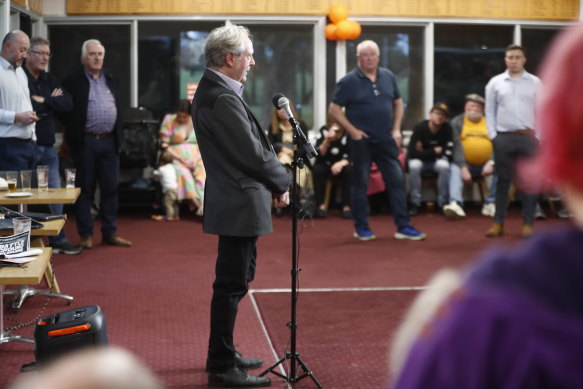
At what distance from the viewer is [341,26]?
9.05 m

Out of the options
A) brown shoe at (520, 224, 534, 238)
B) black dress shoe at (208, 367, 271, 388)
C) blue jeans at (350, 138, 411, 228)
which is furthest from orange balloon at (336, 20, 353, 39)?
black dress shoe at (208, 367, 271, 388)

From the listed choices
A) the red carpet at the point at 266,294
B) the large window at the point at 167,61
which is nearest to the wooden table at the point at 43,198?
the red carpet at the point at 266,294

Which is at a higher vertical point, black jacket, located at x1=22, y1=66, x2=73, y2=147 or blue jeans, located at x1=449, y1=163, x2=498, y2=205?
black jacket, located at x1=22, y1=66, x2=73, y2=147

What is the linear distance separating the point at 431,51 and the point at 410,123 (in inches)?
32.7

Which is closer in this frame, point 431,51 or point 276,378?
point 276,378

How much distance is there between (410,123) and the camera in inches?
388

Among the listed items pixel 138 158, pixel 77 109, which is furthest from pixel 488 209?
pixel 77 109

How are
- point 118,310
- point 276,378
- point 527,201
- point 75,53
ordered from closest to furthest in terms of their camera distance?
1. point 276,378
2. point 118,310
3. point 527,201
4. point 75,53

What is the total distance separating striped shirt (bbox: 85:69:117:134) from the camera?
6.46 meters

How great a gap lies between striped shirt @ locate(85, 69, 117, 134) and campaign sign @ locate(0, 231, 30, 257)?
9.71 ft

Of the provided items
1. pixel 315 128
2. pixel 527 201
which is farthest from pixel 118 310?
pixel 315 128

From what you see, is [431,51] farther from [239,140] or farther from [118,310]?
[239,140]

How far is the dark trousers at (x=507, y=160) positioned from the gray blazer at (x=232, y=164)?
381 cm

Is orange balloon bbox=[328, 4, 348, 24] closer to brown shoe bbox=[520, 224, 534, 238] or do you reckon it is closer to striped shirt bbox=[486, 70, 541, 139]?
striped shirt bbox=[486, 70, 541, 139]
